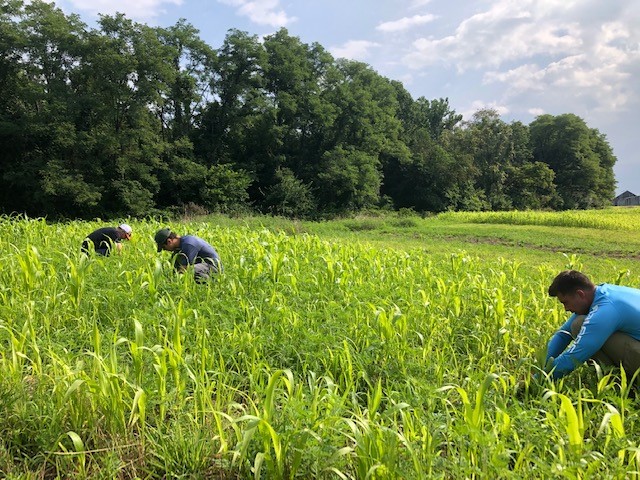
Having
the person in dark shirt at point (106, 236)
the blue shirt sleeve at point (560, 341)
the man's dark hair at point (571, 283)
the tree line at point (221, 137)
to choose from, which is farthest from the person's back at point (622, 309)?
the tree line at point (221, 137)

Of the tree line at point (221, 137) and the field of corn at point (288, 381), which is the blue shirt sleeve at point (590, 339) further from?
the tree line at point (221, 137)

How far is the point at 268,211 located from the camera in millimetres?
30828

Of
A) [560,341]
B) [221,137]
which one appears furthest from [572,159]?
[560,341]

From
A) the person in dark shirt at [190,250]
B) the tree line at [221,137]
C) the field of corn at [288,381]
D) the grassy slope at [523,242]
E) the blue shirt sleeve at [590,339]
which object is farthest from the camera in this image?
the tree line at [221,137]

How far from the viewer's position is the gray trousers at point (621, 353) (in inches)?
106

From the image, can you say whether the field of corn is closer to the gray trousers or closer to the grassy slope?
the gray trousers

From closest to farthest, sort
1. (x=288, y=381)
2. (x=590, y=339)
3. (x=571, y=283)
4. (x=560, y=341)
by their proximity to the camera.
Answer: (x=288, y=381) < (x=590, y=339) < (x=571, y=283) < (x=560, y=341)

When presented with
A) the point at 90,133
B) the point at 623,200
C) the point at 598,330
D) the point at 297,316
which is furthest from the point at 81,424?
the point at 623,200

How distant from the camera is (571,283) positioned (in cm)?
291

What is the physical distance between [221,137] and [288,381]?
32.9 m

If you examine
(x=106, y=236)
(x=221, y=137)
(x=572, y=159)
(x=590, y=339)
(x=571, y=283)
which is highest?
(x=572, y=159)

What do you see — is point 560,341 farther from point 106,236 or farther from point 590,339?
point 106,236

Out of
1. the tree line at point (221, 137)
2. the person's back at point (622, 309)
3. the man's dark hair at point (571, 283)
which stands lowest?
the person's back at point (622, 309)

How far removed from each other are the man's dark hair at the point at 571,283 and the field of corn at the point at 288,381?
0.59 m
